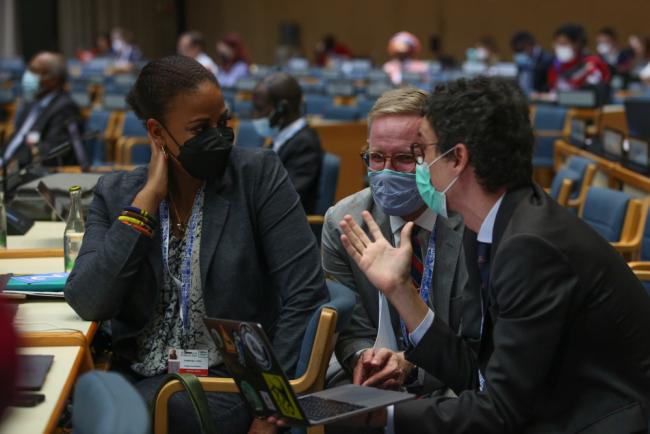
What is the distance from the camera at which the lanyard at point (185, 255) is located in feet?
8.75

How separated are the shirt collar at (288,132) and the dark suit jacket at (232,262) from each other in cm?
262

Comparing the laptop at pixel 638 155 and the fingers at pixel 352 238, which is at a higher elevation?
the fingers at pixel 352 238

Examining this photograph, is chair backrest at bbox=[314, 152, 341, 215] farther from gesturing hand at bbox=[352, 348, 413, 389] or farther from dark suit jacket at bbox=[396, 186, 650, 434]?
dark suit jacket at bbox=[396, 186, 650, 434]

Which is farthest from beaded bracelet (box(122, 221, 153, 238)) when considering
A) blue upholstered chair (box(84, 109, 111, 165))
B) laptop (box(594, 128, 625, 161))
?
blue upholstered chair (box(84, 109, 111, 165))

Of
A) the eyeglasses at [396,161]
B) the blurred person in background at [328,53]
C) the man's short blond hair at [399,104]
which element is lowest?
the blurred person in background at [328,53]

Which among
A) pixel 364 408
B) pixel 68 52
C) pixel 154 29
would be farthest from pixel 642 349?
pixel 154 29

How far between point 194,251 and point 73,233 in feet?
1.89

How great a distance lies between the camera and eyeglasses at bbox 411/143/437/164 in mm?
2255

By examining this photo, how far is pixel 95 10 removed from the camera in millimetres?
26406

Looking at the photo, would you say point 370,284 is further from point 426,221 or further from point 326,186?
point 326,186

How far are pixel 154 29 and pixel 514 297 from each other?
1066 inches

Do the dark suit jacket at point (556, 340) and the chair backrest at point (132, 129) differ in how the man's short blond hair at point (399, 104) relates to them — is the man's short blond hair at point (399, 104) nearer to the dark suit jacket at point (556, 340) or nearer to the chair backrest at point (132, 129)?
the dark suit jacket at point (556, 340)

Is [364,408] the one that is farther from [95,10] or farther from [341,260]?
[95,10]

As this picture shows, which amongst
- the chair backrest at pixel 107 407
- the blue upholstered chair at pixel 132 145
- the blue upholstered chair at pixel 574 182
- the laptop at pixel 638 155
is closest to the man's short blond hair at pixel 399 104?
the chair backrest at pixel 107 407
